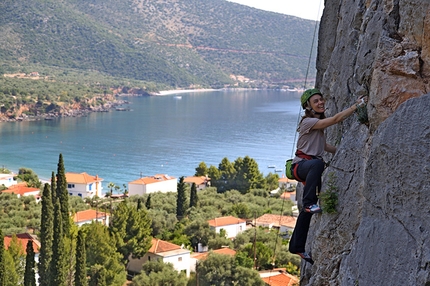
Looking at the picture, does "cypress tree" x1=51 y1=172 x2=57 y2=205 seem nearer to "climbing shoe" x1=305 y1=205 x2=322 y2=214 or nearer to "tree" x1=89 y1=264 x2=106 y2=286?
"tree" x1=89 y1=264 x2=106 y2=286

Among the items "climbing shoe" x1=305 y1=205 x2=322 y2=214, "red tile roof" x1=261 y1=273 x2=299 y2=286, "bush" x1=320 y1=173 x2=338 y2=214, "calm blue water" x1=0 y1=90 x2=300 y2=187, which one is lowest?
"calm blue water" x1=0 y1=90 x2=300 y2=187

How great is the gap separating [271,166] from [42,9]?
480 feet

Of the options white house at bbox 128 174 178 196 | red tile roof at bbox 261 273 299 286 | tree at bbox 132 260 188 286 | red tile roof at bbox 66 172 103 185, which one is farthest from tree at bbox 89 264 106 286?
red tile roof at bbox 66 172 103 185

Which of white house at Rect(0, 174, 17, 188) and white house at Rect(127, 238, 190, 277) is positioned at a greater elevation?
white house at Rect(127, 238, 190, 277)

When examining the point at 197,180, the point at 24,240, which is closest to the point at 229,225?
the point at 24,240

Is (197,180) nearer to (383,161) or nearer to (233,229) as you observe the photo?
(233,229)

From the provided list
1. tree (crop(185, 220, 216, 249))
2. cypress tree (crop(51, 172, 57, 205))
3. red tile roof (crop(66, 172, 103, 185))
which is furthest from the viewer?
red tile roof (crop(66, 172, 103, 185))

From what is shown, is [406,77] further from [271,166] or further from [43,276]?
[271,166]

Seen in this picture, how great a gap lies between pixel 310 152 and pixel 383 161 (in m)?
1.18

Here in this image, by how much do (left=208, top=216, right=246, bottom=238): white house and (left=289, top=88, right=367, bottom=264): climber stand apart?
103 ft

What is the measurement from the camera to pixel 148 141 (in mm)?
91562

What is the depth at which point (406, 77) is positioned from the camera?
3912 mm

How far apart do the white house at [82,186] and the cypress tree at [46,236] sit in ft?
95.7

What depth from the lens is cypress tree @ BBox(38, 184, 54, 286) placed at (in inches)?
991
